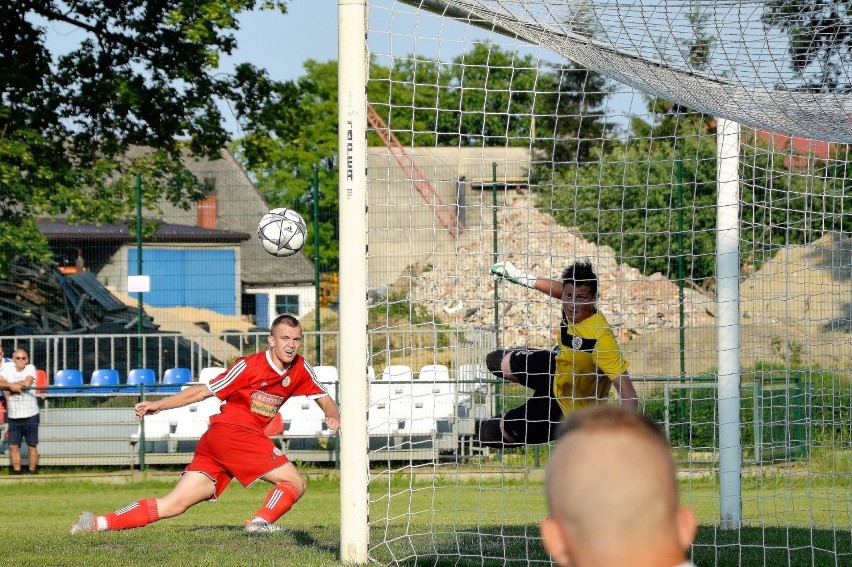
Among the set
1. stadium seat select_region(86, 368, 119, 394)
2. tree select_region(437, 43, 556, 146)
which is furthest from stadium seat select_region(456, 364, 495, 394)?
stadium seat select_region(86, 368, 119, 394)

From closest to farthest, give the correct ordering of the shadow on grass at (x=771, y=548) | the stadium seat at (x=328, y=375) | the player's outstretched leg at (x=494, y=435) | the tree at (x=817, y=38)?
1. the tree at (x=817, y=38)
2. the shadow on grass at (x=771, y=548)
3. the player's outstretched leg at (x=494, y=435)
4. the stadium seat at (x=328, y=375)

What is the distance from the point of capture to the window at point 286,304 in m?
16.2

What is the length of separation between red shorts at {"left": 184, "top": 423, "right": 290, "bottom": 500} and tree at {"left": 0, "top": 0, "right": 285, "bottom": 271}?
475 inches

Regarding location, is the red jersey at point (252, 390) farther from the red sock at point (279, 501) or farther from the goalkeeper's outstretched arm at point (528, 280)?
the goalkeeper's outstretched arm at point (528, 280)

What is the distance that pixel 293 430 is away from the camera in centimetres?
1436

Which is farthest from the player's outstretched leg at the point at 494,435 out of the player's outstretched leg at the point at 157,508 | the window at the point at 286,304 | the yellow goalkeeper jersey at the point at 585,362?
the window at the point at 286,304

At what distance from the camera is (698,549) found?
7.41 metres

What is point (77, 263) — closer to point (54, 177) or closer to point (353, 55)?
point (54, 177)

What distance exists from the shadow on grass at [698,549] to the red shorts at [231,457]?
986 mm

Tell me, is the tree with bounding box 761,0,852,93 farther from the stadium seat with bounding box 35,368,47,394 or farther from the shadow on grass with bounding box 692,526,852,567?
the stadium seat with bounding box 35,368,47,394

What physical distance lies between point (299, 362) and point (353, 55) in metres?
2.62

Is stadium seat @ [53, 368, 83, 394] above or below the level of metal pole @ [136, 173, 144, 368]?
below

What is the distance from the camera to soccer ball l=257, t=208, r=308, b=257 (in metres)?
10.4

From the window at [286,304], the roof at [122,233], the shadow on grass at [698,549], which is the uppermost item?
the roof at [122,233]
